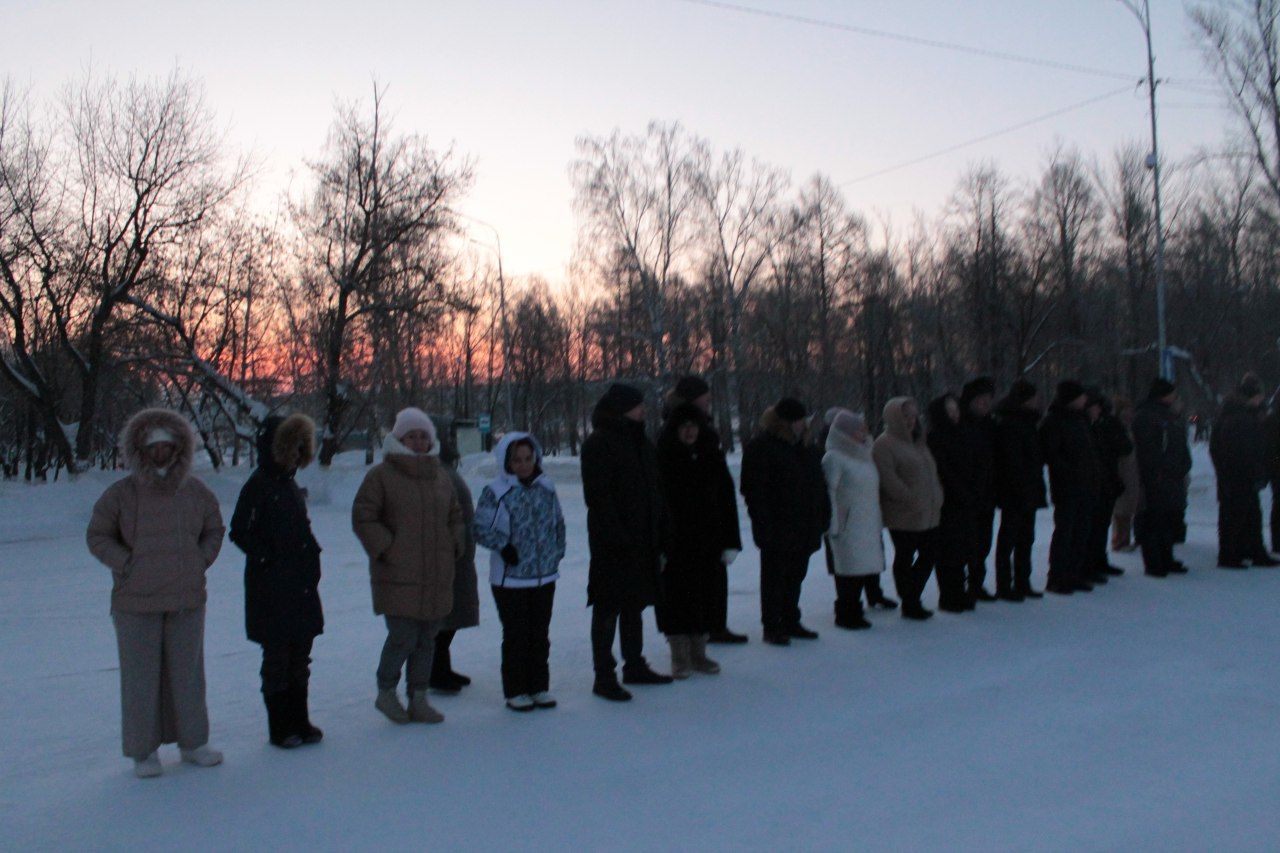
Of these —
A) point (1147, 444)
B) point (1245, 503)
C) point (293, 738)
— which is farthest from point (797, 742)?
point (1245, 503)

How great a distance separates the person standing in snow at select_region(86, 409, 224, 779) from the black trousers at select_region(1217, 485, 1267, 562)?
32.1 feet

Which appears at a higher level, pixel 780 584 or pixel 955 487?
pixel 955 487

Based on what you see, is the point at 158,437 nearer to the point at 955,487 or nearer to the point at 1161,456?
the point at 955,487

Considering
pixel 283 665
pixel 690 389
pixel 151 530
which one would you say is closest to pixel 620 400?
pixel 690 389

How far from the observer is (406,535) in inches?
226

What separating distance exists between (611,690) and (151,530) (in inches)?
109

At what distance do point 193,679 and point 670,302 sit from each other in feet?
124

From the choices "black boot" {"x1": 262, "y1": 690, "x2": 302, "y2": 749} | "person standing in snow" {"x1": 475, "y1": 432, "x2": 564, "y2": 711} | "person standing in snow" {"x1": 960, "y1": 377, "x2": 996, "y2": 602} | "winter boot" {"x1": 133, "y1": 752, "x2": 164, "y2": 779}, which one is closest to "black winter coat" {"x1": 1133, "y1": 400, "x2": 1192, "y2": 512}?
"person standing in snow" {"x1": 960, "y1": 377, "x2": 996, "y2": 602}

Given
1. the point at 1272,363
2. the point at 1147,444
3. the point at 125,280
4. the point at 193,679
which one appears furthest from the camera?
the point at 1272,363

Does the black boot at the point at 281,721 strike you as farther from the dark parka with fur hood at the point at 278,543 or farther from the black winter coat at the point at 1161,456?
the black winter coat at the point at 1161,456

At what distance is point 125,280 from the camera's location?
2719cm

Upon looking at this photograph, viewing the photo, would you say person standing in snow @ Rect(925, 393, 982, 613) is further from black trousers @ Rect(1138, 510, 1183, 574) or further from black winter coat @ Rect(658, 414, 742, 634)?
black trousers @ Rect(1138, 510, 1183, 574)

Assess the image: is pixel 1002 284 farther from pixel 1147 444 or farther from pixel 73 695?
pixel 73 695

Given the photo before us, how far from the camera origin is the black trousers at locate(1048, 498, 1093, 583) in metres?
9.50
